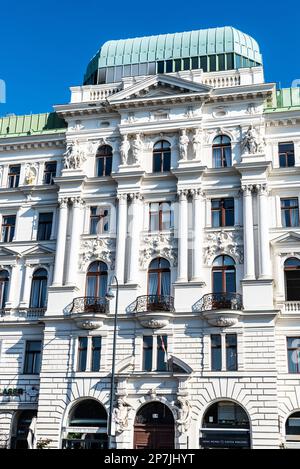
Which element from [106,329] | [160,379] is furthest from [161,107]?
[160,379]

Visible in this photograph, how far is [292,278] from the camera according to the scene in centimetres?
4066

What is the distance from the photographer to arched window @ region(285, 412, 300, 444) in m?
37.1

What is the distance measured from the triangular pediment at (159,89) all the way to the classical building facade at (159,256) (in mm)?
115

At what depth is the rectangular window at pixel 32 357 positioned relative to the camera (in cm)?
4275

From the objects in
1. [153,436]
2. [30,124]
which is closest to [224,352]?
[153,436]

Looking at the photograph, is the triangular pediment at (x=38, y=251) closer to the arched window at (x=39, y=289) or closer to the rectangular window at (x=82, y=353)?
the arched window at (x=39, y=289)

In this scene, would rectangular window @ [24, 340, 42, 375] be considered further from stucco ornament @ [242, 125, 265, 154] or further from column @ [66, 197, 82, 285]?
stucco ornament @ [242, 125, 265, 154]

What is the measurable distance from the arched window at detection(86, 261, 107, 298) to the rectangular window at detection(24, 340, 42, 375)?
5278 millimetres

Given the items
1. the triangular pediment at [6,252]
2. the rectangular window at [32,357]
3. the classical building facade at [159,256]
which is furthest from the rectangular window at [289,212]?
the triangular pediment at [6,252]

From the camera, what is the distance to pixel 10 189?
4816 centimetres

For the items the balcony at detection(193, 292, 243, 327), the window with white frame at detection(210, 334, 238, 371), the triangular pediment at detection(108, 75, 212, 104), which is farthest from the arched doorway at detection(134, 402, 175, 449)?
the triangular pediment at detection(108, 75, 212, 104)

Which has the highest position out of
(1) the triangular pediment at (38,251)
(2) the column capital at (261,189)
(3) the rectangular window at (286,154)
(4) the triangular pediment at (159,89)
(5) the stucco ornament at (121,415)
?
(4) the triangular pediment at (159,89)
